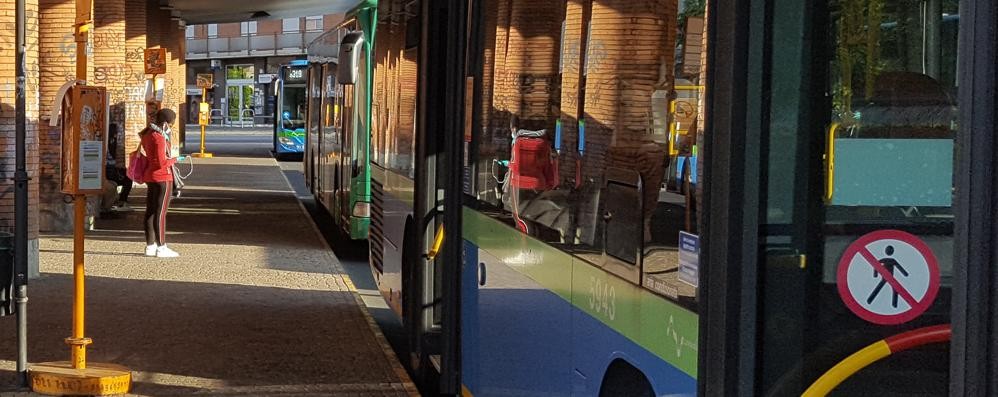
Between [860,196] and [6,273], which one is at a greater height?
[860,196]

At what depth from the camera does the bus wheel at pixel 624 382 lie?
3.82 m

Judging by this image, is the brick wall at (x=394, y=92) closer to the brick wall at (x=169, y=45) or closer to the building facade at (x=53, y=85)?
the building facade at (x=53, y=85)

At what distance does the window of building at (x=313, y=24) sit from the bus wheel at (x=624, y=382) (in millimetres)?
71774

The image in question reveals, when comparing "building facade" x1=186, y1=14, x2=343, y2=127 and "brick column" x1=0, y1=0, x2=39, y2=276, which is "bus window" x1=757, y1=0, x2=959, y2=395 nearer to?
"brick column" x1=0, y1=0, x2=39, y2=276

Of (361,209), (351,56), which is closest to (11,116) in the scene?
(351,56)

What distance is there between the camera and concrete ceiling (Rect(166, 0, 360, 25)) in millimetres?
36969

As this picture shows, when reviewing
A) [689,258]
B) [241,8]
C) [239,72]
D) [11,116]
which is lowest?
[689,258]

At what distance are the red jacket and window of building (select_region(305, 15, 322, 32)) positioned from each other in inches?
2353

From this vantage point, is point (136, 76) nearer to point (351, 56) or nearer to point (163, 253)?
point (163, 253)

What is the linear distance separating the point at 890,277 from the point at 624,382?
5.32 ft

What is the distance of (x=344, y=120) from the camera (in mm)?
18078

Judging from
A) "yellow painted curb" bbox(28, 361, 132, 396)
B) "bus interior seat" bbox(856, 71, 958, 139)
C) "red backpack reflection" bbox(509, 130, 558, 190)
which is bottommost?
"yellow painted curb" bbox(28, 361, 132, 396)

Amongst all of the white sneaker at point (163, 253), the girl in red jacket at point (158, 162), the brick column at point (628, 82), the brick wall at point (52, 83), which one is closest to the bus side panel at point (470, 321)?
the brick column at point (628, 82)

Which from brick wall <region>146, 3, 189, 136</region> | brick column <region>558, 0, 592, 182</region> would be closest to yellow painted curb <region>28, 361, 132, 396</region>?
brick column <region>558, 0, 592, 182</region>
